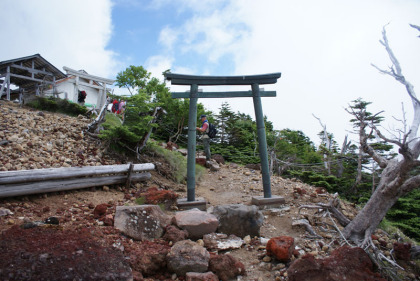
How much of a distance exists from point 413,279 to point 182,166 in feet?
20.9

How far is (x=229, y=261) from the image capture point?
3.43m

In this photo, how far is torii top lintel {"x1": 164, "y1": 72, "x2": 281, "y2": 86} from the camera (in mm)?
6074

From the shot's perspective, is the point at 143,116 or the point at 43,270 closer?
the point at 43,270

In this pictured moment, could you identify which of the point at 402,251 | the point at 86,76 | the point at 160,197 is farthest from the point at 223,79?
the point at 86,76

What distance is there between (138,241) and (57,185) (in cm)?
249

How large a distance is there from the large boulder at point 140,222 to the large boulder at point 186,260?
2.43ft

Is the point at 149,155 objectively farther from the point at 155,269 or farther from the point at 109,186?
the point at 155,269

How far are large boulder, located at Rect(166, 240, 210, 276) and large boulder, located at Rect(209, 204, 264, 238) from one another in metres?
1.10

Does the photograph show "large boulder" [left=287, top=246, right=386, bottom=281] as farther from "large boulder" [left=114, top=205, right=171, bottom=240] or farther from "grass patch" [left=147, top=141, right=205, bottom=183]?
"grass patch" [left=147, top=141, right=205, bottom=183]

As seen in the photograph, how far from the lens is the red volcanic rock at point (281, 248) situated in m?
3.64

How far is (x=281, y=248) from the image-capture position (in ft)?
12.0

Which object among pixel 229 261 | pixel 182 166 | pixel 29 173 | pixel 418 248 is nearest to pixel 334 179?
pixel 182 166

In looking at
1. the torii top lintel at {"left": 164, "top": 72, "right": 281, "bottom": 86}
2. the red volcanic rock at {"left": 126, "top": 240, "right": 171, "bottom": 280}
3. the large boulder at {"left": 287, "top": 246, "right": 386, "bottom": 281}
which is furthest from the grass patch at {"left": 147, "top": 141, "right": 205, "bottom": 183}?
the large boulder at {"left": 287, "top": 246, "right": 386, "bottom": 281}

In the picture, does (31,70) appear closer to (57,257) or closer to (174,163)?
→ (174,163)
